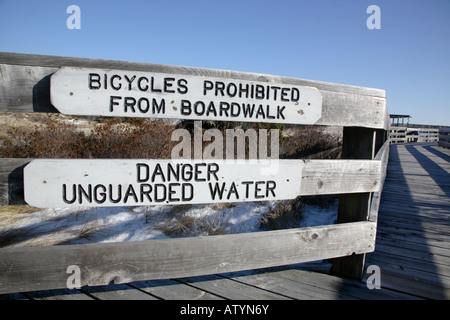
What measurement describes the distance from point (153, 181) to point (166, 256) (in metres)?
0.47

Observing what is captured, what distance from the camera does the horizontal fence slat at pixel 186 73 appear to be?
1430 millimetres

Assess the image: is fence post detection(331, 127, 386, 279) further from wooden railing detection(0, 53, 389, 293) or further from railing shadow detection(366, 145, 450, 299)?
railing shadow detection(366, 145, 450, 299)

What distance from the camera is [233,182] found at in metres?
1.69

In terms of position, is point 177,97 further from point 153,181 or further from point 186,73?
point 153,181

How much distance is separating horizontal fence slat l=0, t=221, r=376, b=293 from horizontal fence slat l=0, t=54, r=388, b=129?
2.56ft

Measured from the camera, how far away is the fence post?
6.82 ft

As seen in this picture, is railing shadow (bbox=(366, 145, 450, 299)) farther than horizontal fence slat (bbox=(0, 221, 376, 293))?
Yes

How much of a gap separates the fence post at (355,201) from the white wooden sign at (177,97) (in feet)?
1.64

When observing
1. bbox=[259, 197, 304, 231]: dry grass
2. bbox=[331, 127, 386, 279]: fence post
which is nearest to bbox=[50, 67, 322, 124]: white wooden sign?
bbox=[331, 127, 386, 279]: fence post

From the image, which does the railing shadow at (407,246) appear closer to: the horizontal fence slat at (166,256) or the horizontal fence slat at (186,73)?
the horizontal fence slat at (166,256)

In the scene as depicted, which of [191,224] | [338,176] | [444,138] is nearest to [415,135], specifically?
[444,138]

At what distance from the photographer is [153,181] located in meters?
1.57
